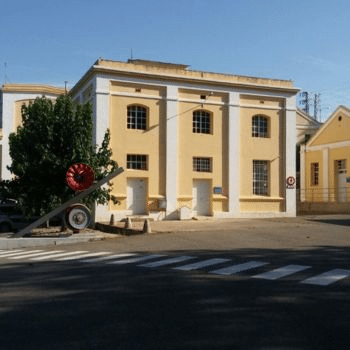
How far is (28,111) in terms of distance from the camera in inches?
887

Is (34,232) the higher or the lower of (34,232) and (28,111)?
the lower

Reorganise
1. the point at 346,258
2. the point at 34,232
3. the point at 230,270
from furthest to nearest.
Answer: the point at 34,232 → the point at 346,258 → the point at 230,270

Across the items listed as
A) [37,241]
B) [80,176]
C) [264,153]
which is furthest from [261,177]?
[37,241]

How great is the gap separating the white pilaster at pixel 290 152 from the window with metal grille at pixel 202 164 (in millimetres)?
4968

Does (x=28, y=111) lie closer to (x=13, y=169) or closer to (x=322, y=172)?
(x=13, y=169)

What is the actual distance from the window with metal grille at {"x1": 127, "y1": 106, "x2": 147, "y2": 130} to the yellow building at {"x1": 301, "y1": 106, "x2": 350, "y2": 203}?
1484 cm

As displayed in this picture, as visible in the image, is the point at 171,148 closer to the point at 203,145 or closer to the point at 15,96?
the point at 203,145

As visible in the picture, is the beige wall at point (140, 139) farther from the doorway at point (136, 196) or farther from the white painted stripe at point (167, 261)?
the white painted stripe at point (167, 261)

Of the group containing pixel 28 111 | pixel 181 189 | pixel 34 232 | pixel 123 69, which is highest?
pixel 123 69

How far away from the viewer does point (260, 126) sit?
1176 inches

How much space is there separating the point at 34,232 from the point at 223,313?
735 inches

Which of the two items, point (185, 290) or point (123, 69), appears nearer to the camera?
point (185, 290)

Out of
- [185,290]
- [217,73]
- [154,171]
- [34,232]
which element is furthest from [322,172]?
[185,290]

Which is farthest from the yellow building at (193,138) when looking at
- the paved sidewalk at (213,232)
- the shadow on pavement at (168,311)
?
the shadow on pavement at (168,311)
